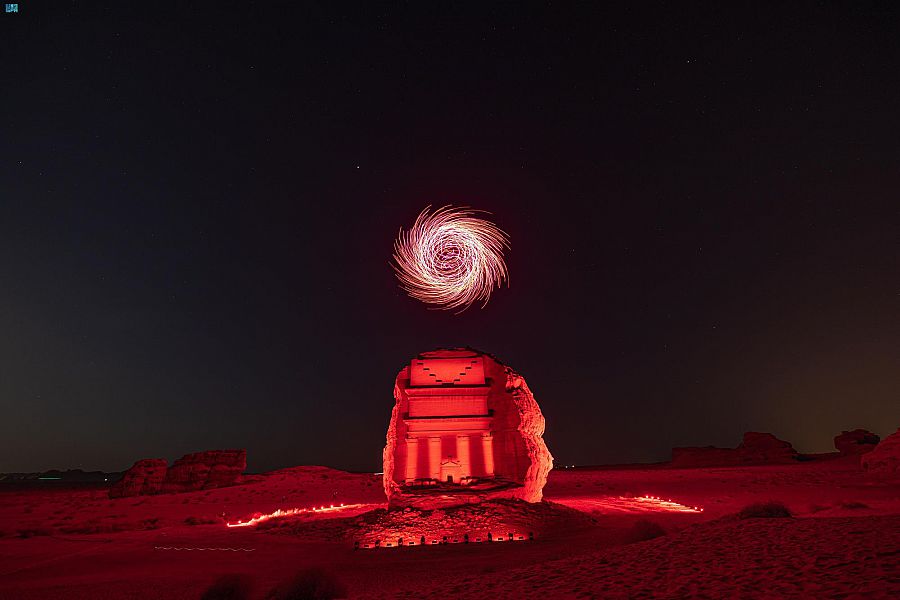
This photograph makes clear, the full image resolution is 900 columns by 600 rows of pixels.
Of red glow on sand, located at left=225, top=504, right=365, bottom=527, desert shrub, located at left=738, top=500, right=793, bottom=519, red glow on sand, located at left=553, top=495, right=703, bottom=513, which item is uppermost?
desert shrub, located at left=738, top=500, right=793, bottom=519

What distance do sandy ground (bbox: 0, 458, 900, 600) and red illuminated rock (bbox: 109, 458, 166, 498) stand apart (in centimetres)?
1812

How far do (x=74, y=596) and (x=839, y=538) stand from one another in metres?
14.7

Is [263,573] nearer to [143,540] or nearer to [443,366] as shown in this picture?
[143,540]

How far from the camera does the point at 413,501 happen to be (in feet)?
63.3

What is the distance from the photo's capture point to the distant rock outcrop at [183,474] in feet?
159

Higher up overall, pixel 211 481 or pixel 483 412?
pixel 483 412

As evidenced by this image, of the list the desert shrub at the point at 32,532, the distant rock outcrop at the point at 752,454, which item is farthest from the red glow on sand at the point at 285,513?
the distant rock outcrop at the point at 752,454

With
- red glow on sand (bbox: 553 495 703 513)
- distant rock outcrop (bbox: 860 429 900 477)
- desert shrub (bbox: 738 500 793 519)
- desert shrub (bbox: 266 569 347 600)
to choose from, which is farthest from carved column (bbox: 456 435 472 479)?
distant rock outcrop (bbox: 860 429 900 477)

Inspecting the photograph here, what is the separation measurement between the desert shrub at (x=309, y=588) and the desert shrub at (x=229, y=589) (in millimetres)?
577

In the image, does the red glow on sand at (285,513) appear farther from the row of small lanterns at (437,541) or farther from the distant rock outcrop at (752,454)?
the distant rock outcrop at (752,454)

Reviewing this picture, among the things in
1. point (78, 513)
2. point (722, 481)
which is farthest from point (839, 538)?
point (78, 513)

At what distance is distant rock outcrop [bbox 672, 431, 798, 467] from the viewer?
6412 cm

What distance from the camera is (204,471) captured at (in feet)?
174

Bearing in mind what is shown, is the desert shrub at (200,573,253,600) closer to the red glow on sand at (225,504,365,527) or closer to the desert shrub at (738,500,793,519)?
the desert shrub at (738,500,793,519)
